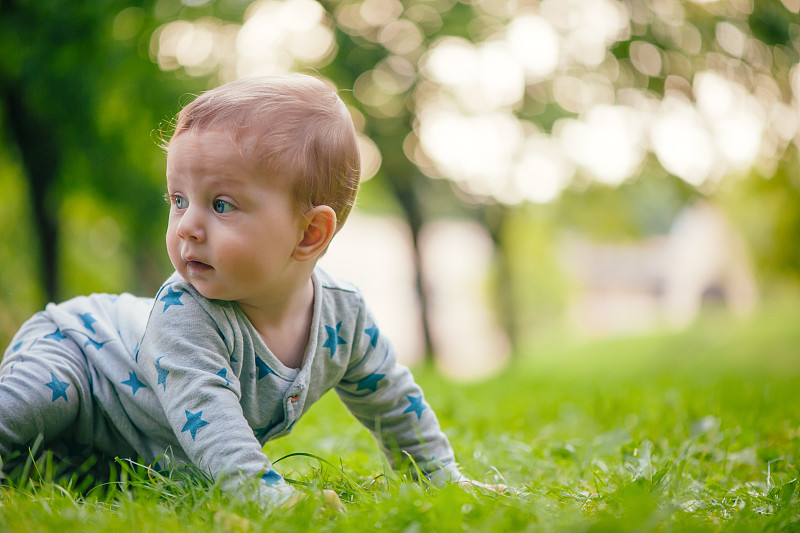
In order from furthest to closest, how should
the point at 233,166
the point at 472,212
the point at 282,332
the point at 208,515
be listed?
the point at 472,212
the point at 282,332
the point at 233,166
the point at 208,515

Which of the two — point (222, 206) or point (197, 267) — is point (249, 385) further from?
point (222, 206)

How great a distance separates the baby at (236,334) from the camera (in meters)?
1.86

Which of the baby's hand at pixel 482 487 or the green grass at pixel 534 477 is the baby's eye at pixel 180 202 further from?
the baby's hand at pixel 482 487

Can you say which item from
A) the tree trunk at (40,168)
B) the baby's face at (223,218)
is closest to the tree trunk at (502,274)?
the tree trunk at (40,168)

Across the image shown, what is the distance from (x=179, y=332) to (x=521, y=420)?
2.12 meters

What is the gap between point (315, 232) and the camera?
6.68ft

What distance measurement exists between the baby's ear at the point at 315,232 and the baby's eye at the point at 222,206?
8.7 inches

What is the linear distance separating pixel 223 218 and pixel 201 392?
45cm

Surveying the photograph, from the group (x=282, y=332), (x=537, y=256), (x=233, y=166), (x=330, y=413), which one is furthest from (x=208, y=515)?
(x=537, y=256)

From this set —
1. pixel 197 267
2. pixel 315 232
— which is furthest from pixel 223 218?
pixel 315 232

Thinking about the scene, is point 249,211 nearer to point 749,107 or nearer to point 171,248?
point 171,248

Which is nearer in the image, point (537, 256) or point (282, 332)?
point (282, 332)

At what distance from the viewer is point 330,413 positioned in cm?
424

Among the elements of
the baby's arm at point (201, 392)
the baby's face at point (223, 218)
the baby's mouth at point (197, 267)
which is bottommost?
the baby's arm at point (201, 392)
